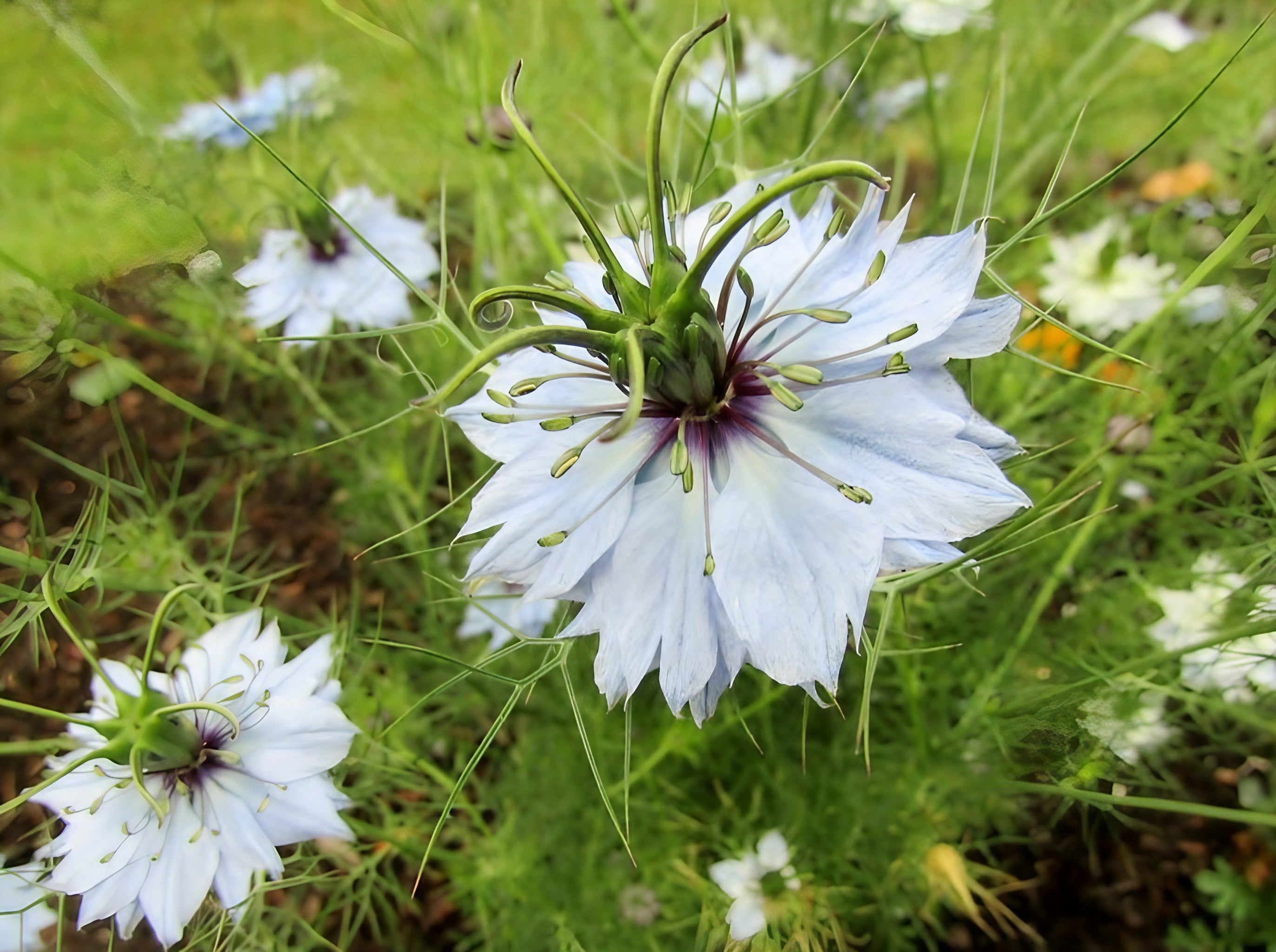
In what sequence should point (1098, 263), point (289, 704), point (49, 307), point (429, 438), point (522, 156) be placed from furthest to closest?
point (429, 438), point (522, 156), point (1098, 263), point (49, 307), point (289, 704)

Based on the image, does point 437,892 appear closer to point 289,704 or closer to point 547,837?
point 547,837

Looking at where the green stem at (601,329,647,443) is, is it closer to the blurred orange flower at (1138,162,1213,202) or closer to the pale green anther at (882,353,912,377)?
the pale green anther at (882,353,912,377)

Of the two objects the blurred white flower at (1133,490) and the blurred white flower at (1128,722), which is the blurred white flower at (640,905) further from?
the blurred white flower at (1133,490)

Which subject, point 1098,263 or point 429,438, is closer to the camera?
point 1098,263

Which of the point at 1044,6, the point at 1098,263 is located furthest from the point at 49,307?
the point at 1044,6

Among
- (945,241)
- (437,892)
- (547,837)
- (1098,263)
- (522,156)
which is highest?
(522,156)

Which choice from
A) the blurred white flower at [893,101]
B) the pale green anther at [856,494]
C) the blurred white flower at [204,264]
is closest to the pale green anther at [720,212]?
the pale green anther at [856,494]

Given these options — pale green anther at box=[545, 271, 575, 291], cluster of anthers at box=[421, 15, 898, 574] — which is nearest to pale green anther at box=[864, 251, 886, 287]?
cluster of anthers at box=[421, 15, 898, 574]
